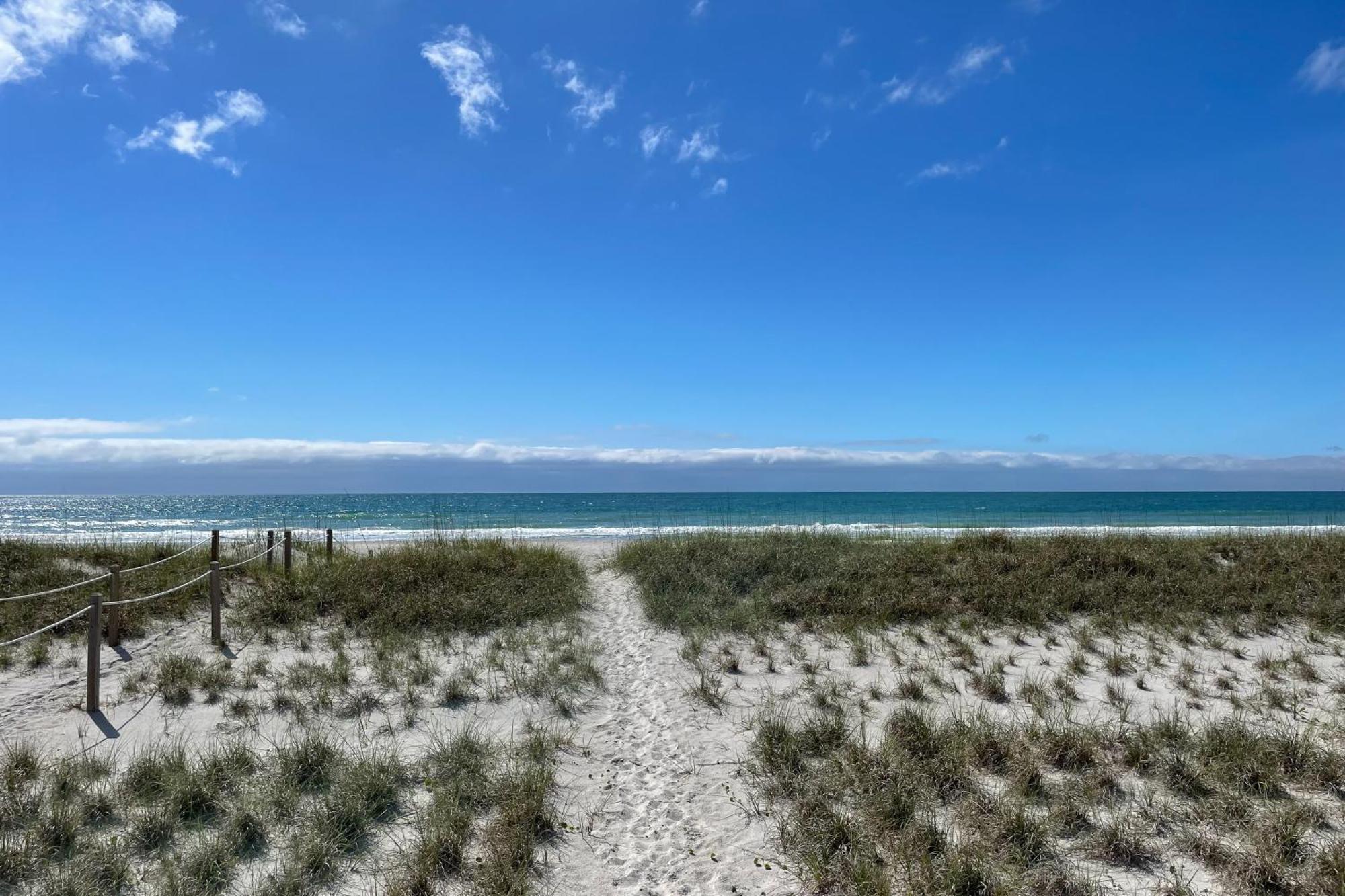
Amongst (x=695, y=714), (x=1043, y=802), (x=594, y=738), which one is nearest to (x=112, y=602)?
(x=594, y=738)

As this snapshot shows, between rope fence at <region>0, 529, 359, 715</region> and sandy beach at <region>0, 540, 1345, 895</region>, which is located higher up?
rope fence at <region>0, 529, 359, 715</region>

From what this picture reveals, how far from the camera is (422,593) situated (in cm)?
1208

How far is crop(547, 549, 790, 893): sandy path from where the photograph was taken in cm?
456

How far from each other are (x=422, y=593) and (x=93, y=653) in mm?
5128

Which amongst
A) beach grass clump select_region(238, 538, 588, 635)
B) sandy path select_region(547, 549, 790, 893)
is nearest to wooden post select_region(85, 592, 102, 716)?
beach grass clump select_region(238, 538, 588, 635)

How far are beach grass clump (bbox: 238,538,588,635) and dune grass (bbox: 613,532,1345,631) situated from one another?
1959 millimetres

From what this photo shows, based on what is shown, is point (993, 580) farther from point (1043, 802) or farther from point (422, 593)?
point (422, 593)

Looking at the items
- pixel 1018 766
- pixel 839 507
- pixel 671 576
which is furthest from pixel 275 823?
pixel 839 507

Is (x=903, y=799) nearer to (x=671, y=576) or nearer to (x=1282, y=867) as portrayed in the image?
(x=1282, y=867)

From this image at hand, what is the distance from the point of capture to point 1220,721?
6.50 metres

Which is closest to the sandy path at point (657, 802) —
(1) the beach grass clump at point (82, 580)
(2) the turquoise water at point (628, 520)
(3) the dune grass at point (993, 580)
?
(3) the dune grass at point (993, 580)

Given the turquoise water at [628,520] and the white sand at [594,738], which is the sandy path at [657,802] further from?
the turquoise water at [628,520]

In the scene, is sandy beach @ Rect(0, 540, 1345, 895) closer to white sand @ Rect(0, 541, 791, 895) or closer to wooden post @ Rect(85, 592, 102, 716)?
white sand @ Rect(0, 541, 791, 895)

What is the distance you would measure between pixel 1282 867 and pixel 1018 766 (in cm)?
166
